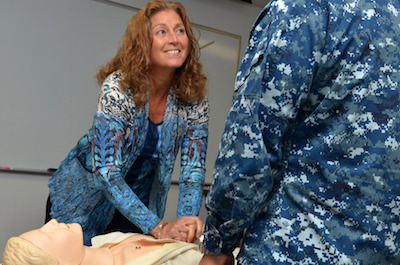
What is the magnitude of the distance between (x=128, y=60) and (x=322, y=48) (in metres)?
1.20

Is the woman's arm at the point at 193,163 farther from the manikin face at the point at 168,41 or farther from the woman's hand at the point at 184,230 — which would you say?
the manikin face at the point at 168,41

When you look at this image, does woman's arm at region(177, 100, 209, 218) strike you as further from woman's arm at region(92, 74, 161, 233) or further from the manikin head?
the manikin head

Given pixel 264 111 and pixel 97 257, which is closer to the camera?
pixel 264 111

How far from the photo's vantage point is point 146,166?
199 centimetres

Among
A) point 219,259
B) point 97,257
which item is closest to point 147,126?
point 97,257

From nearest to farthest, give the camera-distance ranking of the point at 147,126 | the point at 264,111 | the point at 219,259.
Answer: the point at 264,111 → the point at 219,259 → the point at 147,126

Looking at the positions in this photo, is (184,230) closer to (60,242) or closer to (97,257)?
(97,257)

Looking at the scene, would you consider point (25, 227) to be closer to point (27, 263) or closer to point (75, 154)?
point (75, 154)

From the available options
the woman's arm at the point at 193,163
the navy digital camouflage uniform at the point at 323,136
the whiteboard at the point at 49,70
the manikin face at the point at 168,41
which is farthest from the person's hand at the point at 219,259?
the whiteboard at the point at 49,70

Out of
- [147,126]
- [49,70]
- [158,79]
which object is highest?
[49,70]

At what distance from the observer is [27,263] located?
4.28 feet

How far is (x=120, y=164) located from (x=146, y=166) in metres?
0.23

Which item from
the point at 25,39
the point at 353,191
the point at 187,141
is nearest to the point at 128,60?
the point at 187,141

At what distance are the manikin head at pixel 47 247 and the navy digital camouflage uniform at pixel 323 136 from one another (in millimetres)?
633
